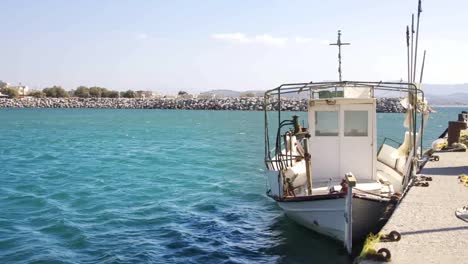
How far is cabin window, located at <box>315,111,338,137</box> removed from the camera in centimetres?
1555

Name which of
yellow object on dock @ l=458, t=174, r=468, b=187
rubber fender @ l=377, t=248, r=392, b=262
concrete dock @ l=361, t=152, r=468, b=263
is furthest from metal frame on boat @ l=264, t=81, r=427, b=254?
rubber fender @ l=377, t=248, r=392, b=262

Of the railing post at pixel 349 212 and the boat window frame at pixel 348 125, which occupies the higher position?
the boat window frame at pixel 348 125

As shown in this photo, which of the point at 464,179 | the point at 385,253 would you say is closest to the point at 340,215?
the point at 385,253

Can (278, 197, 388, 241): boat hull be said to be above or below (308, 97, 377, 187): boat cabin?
below

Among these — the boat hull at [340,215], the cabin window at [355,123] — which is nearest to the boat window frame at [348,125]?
the cabin window at [355,123]

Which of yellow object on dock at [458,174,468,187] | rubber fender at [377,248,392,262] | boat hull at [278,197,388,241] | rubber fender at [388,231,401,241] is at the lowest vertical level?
boat hull at [278,197,388,241]

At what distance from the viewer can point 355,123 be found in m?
15.5

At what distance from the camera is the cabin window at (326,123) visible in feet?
51.0

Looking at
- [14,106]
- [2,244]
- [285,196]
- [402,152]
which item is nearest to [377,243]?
[285,196]

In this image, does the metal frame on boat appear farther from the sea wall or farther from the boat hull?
the sea wall

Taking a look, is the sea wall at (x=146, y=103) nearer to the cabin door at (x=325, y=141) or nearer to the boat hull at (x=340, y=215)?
the cabin door at (x=325, y=141)

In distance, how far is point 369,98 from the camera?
1523cm

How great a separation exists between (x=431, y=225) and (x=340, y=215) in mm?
2698

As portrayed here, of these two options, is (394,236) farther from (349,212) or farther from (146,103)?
(146,103)
